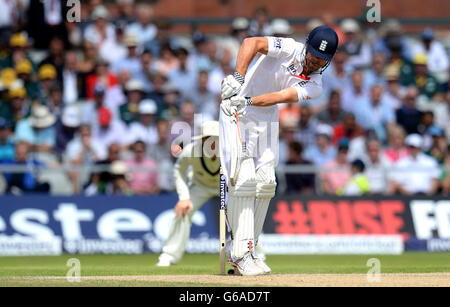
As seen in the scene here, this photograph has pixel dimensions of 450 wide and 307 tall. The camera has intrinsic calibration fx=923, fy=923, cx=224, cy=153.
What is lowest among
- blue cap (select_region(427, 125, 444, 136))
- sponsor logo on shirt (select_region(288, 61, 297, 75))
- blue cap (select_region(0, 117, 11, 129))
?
blue cap (select_region(427, 125, 444, 136))

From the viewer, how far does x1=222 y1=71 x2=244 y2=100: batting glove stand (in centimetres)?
940

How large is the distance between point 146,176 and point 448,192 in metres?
5.57

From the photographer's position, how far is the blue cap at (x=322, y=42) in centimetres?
950

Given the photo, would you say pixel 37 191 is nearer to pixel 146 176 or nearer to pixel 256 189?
pixel 146 176

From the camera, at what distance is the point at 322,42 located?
9.51 m

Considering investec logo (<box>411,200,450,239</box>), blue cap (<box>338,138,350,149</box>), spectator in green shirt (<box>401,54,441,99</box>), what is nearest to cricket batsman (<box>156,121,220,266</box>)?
blue cap (<box>338,138,350,149</box>)

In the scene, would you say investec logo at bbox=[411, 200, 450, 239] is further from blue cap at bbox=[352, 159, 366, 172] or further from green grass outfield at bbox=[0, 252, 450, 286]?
blue cap at bbox=[352, 159, 366, 172]

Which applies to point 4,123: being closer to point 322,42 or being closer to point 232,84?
point 232,84

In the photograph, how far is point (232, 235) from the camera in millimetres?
10070

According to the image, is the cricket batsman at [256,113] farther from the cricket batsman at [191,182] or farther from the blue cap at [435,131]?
the blue cap at [435,131]

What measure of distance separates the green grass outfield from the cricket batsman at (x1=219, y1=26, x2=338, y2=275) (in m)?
0.94

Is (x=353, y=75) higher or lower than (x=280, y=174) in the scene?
higher

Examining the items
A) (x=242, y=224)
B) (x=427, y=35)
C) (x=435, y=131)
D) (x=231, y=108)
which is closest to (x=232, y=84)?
(x=231, y=108)
